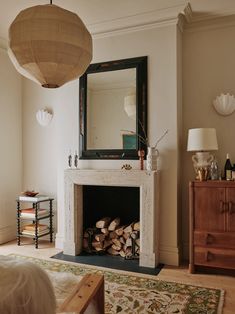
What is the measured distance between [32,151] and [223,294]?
11.0ft

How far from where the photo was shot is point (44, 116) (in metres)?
4.41

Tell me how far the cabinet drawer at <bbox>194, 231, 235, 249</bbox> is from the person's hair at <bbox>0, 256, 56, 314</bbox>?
7.02 ft

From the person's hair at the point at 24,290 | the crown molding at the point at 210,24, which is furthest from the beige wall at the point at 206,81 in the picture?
the person's hair at the point at 24,290

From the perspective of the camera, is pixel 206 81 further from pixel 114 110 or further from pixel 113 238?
pixel 113 238

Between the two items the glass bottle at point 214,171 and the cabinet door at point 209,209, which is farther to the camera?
the glass bottle at point 214,171

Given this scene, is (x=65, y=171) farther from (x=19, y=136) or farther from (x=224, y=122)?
(x=224, y=122)

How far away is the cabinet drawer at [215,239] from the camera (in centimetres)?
296

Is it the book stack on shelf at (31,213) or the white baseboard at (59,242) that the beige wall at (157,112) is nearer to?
the white baseboard at (59,242)

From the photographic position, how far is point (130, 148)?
3.57 m

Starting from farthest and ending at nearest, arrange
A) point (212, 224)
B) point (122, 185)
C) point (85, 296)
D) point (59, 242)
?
1. point (59, 242)
2. point (122, 185)
3. point (212, 224)
4. point (85, 296)

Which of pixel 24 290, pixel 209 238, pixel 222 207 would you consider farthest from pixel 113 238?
pixel 24 290

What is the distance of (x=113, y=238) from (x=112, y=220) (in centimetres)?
24

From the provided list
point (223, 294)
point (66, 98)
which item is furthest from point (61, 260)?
point (66, 98)

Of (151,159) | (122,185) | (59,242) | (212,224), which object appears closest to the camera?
(212,224)
